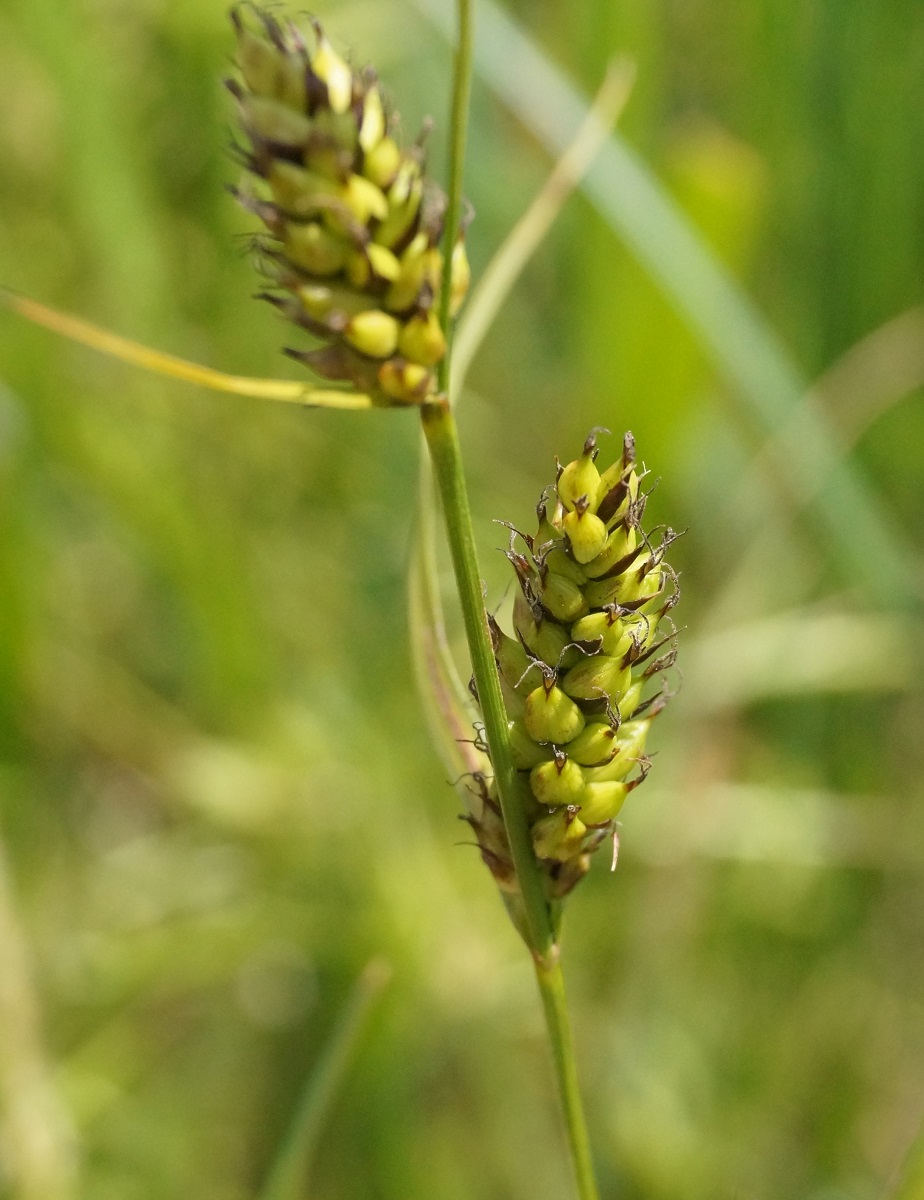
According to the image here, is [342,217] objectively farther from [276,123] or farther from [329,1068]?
[329,1068]

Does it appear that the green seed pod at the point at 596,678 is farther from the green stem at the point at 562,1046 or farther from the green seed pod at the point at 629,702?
the green stem at the point at 562,1046

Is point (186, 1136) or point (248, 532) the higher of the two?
point (248, 532)

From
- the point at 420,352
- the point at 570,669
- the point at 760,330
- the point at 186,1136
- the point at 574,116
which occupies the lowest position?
the point at 186,1136

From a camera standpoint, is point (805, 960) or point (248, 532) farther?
point (248, 532)

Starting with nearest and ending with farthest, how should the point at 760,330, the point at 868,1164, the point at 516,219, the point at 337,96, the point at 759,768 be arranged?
the point at 337,96 < the point at 760,330 < the point at 868,1164 < the point at 759,768 < the point at 516,219

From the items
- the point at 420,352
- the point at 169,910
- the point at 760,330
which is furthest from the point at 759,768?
the point at 420,352

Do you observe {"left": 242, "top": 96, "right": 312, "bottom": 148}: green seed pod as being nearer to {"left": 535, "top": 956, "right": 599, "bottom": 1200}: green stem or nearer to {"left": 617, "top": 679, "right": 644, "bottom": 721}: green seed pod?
{"left": 617, "top": 679, "right": 644, "bottom": 721}: green seed pod

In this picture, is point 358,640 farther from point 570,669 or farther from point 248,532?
point 570,669

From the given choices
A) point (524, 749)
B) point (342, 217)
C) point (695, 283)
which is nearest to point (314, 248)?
point (342, 217)
